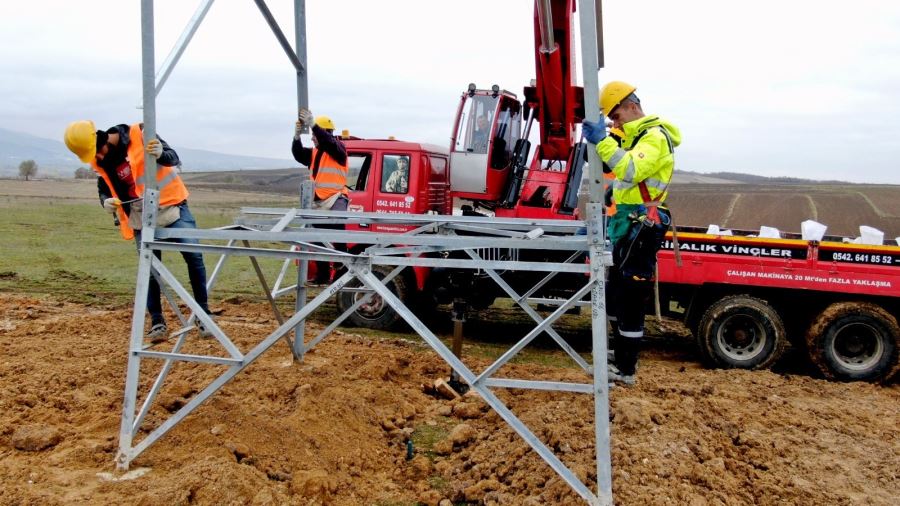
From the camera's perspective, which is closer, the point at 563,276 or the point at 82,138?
the point at 82,138

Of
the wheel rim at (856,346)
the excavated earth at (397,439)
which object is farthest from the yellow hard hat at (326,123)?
the wheel rim at (856,346)

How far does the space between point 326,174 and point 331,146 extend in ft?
1.47

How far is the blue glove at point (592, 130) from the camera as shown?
3.96 m

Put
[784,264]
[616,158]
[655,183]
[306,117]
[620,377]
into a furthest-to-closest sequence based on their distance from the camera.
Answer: [784,264]
[306,117]
[620,377]
[655,183]
[616,158]

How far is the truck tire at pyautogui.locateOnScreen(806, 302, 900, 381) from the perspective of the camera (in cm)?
699

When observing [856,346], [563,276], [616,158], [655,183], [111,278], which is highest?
[616,158]

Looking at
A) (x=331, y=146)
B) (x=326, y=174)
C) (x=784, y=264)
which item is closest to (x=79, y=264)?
(x=326, y=174)

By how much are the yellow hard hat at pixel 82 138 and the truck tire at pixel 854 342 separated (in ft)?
21.9

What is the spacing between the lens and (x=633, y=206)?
5094mm

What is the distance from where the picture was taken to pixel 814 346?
23.5 ft

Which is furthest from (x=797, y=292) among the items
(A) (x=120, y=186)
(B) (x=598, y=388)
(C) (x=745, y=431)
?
(A) (x=120, y=186)

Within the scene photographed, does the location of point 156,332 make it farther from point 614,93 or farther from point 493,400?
point 614,93

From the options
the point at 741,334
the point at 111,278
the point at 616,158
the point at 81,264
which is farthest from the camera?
the point at 81,264

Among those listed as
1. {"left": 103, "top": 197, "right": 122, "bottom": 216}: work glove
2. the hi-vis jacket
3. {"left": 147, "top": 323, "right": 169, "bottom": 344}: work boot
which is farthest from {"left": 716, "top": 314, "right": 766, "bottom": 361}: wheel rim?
{"left": 103, "top": 197, "right": 122, "bottom": 216}: work glove
